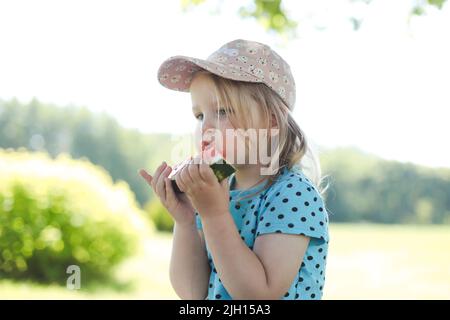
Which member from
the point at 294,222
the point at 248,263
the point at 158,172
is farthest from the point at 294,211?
the point at 158,172

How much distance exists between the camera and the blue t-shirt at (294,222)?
1.69 meters

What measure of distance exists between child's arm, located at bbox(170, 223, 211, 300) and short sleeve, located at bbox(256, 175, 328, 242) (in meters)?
0.27

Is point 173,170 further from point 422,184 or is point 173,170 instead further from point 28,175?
point 422,184

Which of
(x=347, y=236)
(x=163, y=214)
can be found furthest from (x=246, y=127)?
(x=347, y=236)

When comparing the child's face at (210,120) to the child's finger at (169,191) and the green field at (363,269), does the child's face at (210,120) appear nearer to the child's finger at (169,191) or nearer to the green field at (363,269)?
the child's finger at (169,191)

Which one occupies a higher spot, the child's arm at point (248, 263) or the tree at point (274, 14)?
the tree at point (274, 14)

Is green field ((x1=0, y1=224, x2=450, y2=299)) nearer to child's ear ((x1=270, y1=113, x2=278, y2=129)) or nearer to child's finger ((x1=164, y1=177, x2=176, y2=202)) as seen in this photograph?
child's finger ((x1=164, y1=177, x2=176, y2=202))

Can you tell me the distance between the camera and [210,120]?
71.9 inches

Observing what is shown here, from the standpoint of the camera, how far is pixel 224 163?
1668mm

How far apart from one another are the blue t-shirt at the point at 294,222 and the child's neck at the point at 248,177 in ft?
0.26

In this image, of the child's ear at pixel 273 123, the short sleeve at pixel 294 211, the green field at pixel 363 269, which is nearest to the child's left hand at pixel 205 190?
the short sleeve at pixel 294 211

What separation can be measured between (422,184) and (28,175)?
10.7 m

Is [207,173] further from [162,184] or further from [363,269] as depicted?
[363,269]
